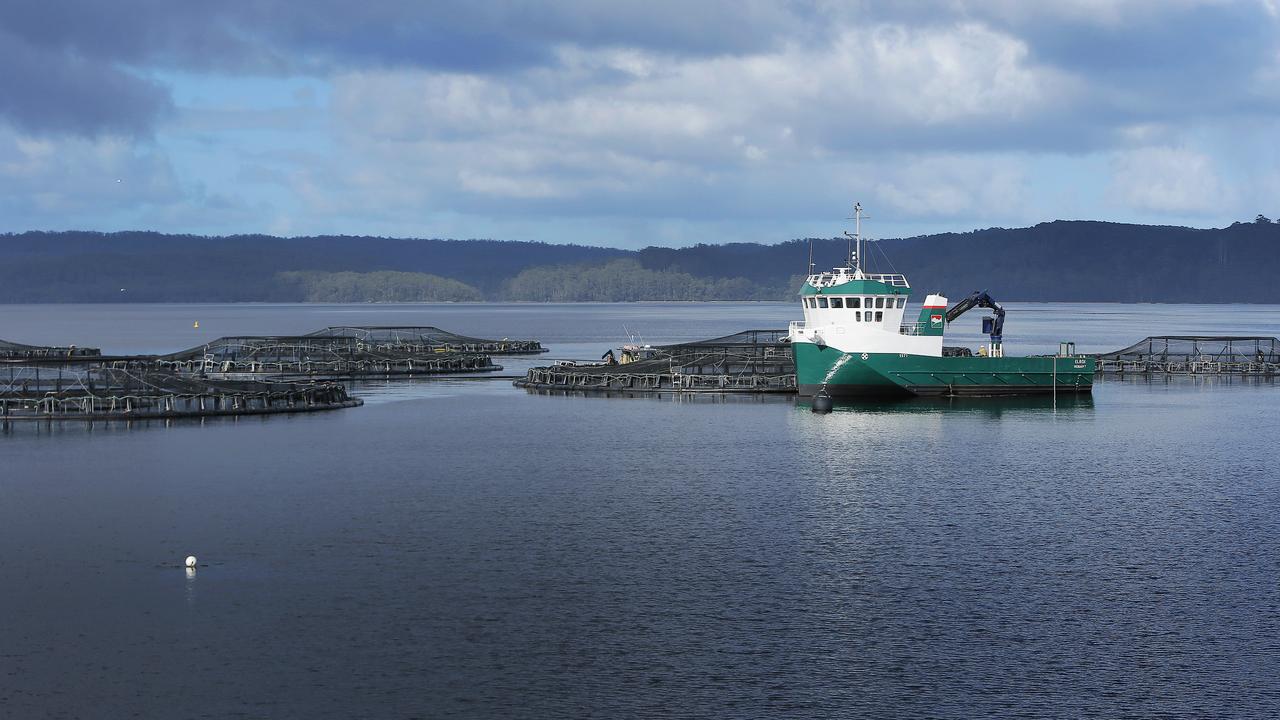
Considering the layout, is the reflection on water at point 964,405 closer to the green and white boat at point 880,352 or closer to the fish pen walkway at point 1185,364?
the green and white boat at point 880,352

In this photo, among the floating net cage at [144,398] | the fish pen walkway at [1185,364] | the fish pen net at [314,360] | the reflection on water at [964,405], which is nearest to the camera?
the floating net cage at [144,398]

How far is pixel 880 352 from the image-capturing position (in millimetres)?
84625

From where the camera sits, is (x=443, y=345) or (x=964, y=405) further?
(x=443, y=345)

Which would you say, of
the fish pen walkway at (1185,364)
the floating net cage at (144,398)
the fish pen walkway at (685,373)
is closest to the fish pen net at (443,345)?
the fish pen walkway at (685,373)

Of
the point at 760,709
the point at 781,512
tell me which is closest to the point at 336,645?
the point at 760,709

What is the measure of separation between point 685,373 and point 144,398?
42.2 metres

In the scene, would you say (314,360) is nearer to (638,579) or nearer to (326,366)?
(326,366)

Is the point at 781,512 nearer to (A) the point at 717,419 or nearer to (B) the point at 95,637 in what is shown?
(B) the point at 95,637

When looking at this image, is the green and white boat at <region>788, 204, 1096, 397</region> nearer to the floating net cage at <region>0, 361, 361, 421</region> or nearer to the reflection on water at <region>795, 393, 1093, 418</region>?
the reflection on water at <region>795, 393, 1093, 418</region>

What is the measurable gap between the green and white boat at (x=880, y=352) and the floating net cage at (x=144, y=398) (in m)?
30.8

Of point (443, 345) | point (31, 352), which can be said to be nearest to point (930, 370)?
point (443, 345)

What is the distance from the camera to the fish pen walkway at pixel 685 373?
317 feet

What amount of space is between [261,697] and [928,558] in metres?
19.6

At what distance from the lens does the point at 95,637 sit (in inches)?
1141
